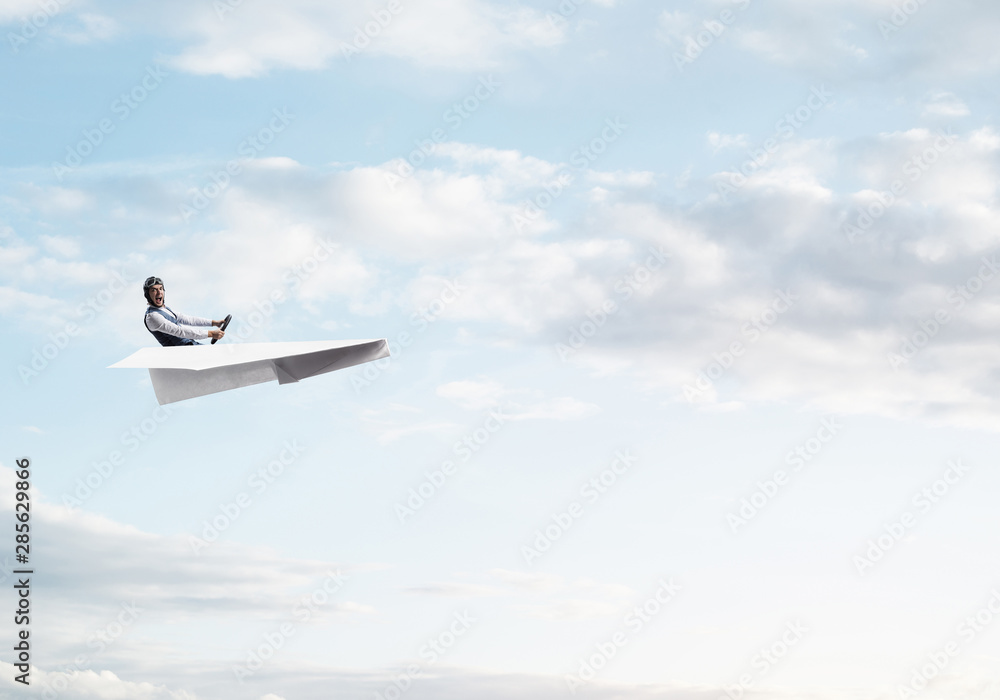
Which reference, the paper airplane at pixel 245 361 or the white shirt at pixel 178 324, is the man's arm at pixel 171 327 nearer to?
the white shirt at pixel 178 324

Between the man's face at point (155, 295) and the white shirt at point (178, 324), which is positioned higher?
the man's face at point (155, 295)

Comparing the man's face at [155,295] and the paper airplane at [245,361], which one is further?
the man's face at [155,295]

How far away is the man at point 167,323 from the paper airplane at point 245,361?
55 centimetres

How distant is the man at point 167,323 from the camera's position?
13570 mm

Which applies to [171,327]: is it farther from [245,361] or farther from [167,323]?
[245,361]

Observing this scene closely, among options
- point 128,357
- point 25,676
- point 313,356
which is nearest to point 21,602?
point 25,676

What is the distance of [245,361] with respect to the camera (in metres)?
12.7

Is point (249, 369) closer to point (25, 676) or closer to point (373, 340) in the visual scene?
point (373, 340)

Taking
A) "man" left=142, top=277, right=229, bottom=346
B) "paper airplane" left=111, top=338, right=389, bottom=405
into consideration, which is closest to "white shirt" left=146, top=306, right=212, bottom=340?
"man" left=142, top=277, right=229, bottom=346

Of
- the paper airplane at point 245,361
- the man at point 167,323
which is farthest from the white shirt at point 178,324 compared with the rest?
the paper airplane at point 245,361

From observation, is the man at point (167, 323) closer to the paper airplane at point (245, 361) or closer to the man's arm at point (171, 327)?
the man's arm at point (171, 327)

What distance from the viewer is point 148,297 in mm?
13727

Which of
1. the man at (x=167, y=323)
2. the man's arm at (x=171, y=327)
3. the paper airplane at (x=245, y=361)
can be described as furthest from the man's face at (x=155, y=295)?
the paper airplane at (x=245, y=361)

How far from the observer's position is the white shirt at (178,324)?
13.6m
